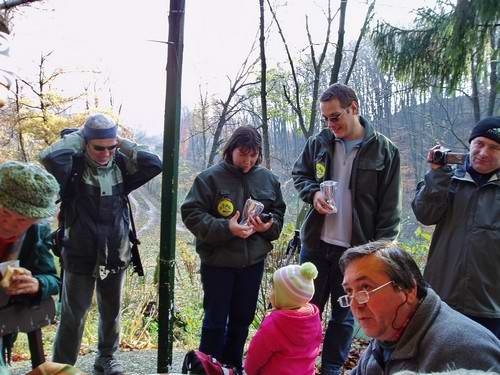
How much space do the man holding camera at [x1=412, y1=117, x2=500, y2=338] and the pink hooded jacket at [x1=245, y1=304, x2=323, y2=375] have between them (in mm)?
808

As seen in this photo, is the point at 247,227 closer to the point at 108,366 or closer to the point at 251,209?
the point at 251,209

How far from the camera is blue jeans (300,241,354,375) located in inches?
110

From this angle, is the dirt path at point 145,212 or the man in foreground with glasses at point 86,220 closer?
the man in foreground with glasses at point 86,220

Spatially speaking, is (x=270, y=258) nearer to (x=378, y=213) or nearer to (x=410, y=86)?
(x=378, y=213)

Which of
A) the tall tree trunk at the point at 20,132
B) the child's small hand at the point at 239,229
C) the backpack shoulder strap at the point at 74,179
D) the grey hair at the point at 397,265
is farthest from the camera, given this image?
the tall tree trunk at the point at 20,132

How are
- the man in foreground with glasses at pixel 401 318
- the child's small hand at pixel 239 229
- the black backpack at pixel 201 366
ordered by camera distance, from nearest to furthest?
1. the man in foreground with glasses at pixel 401 318
2. the black backpack at pixel 201 366
3. the child's small hand at pixel 239 229

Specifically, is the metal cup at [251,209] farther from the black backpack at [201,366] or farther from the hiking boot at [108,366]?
the hiking boot at [108,366]

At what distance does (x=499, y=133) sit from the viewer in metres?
2.33

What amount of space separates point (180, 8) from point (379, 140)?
4.85ft

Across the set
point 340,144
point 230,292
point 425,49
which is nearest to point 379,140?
point 340,144

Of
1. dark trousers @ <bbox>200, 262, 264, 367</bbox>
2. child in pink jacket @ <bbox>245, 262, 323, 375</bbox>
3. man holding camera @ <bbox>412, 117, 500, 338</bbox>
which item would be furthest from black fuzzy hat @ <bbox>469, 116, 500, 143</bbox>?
dark trousers @ <bbox>200, 262, 264, 367</bbox>

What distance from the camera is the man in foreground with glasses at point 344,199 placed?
2.75 meters

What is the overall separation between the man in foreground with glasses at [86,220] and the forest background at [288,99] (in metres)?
0.86

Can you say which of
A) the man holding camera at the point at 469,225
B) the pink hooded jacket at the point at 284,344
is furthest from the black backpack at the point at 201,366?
the man holding camera at the point at 469,225
